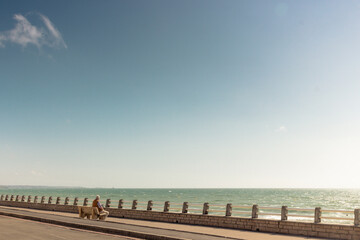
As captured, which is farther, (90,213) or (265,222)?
(90,213)

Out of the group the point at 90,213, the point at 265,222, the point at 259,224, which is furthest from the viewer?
the point at 90,213

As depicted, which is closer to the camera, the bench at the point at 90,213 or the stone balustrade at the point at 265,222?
the stone balustrade at the point at 265,222

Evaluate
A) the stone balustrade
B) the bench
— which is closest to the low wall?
the stone balustrade

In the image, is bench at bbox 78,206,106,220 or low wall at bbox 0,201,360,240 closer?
low wall at bbox 0,201,360,240

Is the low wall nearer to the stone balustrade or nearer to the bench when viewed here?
the stone balustrade

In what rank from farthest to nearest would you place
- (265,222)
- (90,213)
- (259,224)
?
1. (90,213)
2. (259,224)
3. (265,222)

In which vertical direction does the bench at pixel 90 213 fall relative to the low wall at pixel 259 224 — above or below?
below

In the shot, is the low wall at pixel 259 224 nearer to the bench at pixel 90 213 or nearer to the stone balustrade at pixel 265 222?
the stone balustrade at pixel 265 222

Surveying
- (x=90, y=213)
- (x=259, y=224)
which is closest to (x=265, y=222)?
(x=259, y=224)

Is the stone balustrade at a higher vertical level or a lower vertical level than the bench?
higher

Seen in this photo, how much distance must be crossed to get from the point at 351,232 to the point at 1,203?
47231 millimetres

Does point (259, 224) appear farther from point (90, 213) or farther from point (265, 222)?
point (90, 213)

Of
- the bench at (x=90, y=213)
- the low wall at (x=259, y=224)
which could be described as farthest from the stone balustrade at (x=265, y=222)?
the bench at (x=90, y=213)

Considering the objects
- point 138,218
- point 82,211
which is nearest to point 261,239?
point 138,218
